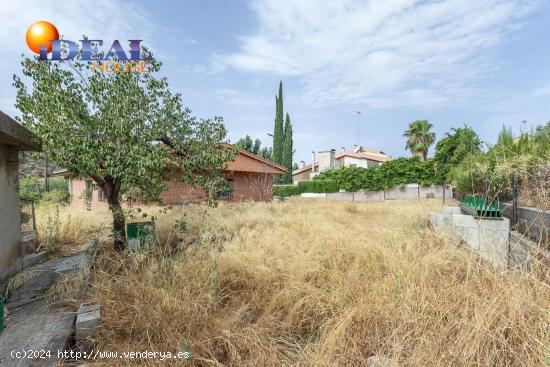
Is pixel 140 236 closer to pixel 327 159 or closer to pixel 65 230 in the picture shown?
pixel 65 230

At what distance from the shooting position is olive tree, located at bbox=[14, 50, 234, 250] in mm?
4461

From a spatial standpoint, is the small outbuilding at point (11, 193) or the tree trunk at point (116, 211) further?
the tree trunk at point (116, 211)

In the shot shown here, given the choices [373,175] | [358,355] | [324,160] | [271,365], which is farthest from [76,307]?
[324,160]

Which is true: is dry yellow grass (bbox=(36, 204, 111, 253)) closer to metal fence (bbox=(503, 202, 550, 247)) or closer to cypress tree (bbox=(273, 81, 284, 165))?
metal fence (bbox=(503, 202, 550, 247))

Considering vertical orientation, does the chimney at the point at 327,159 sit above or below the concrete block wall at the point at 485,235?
above

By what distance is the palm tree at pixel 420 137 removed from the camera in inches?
1510

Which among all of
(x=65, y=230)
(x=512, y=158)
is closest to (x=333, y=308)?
(x=512, y=158)

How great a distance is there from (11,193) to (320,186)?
24.4 meters

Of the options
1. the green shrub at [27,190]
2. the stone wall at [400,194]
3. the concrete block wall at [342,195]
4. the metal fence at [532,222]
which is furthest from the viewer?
the concrete block wall at [342,195]

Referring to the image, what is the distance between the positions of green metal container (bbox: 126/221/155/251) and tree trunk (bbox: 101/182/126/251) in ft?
0.86

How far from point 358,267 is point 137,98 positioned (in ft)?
14.8

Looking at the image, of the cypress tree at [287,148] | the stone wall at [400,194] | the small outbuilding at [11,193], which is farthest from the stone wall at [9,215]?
the cypress tree at [287,148]

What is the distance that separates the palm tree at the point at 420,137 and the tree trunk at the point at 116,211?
128ft

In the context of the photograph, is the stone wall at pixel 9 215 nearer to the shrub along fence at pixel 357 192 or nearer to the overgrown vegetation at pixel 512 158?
the overgrown vegetation at pixel 512 158
